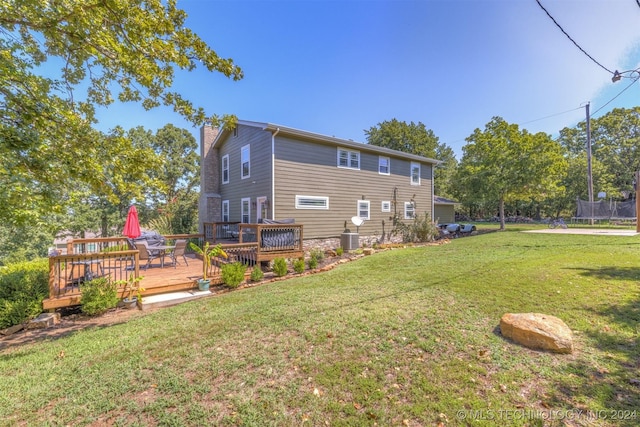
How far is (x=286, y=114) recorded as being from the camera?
67.1ft

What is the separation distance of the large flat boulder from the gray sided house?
28.4ft

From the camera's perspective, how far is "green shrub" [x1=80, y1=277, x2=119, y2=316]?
523cm

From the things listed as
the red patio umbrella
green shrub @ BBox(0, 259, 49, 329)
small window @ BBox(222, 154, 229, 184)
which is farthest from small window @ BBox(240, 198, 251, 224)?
green shrub @ BBox(0, 259, 49, 329)

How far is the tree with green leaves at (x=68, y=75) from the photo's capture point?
3426mm

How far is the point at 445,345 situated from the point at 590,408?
131cm

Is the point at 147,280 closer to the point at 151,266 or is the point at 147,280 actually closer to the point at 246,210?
the point at 151,266

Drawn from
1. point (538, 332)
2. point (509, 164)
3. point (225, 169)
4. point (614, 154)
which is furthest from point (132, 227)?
point (614, 154)

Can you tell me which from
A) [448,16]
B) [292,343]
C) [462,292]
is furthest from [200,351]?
[448,16]

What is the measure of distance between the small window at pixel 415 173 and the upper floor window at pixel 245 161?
9.74 m

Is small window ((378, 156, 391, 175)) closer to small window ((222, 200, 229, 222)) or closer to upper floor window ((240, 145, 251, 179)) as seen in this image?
upper floor window ((240, 145, 251, 179))

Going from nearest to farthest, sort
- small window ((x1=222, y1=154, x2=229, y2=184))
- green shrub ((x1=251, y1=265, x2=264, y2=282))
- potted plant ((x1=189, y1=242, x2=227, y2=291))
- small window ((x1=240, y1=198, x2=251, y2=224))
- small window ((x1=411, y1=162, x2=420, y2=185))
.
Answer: potted plant ((x1=189, y1=242, x2=227, y2=291)) < green shrub ((x1=251, y1=265, x2=264, y2=282)) < small window ((x1=240, y1=198, x2=251, y2=224)) < small window ((x1=222, y1=154, x2=229, y2=184)) < small window ((x1=411, y1=162, x2=420, y2=185))

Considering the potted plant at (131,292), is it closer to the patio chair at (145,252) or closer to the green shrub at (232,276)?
the green shrub at (232,276)

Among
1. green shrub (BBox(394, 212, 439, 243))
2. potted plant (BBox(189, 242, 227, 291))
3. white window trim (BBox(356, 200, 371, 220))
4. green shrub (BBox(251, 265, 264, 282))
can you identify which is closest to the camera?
potted plant (BBox(189, 242, 227, 291))

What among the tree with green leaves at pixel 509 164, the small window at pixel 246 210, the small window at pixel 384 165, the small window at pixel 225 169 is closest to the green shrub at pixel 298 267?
the small window at pixel 246 210
